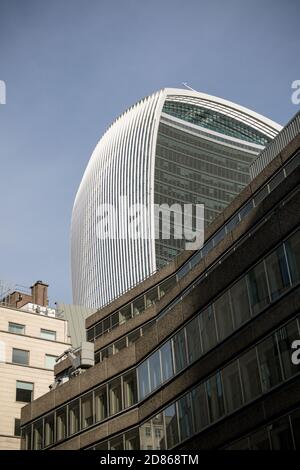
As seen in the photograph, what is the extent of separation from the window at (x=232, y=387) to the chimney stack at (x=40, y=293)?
152 feet

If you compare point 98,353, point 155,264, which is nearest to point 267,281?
point 98,353

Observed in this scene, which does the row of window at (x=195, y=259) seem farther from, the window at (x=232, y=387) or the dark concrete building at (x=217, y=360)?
the window at (x=232, y=387)

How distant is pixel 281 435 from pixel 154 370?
43.1 ft

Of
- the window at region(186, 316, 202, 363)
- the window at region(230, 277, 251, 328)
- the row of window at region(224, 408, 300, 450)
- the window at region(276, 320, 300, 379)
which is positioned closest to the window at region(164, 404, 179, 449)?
the window at region(186, 316, 202, 363)

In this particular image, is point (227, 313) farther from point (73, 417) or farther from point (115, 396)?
point (73, 417)

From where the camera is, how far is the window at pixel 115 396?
134 ft

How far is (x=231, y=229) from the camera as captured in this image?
140 feet

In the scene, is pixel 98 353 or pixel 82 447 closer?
pixel 82 447

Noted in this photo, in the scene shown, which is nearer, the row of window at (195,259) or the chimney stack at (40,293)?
the row of window at (195,259)

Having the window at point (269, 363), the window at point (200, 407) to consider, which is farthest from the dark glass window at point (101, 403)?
the window at point (269, 363)

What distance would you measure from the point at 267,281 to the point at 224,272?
3.61 metres

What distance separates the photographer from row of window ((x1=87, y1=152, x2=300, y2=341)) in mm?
39812

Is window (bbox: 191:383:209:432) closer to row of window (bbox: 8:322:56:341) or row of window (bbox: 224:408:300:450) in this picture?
row of window (bbox: 224:408:300:450)
